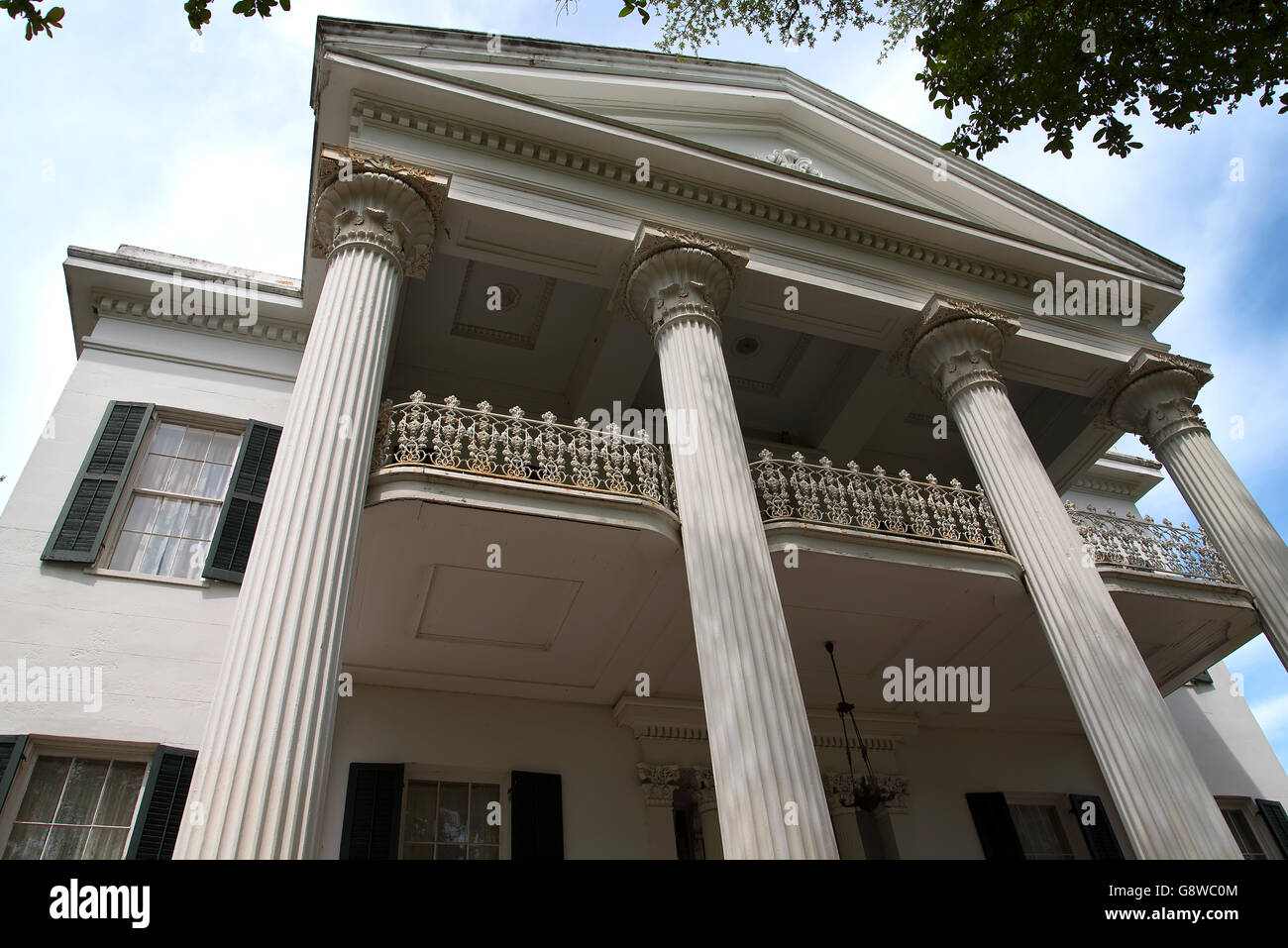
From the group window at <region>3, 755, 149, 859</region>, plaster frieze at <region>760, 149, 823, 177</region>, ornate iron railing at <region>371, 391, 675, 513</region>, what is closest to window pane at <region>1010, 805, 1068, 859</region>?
ornate iron railing at <region>371, 391, 675, 513</region>

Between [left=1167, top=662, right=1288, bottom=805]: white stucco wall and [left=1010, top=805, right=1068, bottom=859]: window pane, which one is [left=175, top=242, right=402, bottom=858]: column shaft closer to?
[left=1010, top=805, right=1068, bottom=859]: window pane

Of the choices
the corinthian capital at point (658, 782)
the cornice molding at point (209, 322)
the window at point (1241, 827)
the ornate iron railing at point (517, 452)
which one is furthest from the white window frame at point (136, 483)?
the window at point (1241, 827)

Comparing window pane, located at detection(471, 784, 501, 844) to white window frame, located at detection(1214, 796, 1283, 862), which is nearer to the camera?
window pane, located at detection(471, 784, 501, 844)

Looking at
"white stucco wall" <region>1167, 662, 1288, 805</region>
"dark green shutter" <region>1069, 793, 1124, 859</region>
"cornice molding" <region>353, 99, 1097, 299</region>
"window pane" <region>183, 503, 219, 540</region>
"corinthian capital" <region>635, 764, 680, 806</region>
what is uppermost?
"cornice molding" <region>353, 99, 1097, 299</region>

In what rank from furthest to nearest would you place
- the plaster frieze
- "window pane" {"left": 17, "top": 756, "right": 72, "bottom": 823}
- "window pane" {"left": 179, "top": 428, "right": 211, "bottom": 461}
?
the plaster frieze
"window pane" {"left": 179, "top": 428, "right": 211, "bottom": 461}
"window pane" {"left": 17, "top": 756, "right": 72, "bottom": 823}

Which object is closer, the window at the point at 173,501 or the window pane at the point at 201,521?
the window at the point at 173,501

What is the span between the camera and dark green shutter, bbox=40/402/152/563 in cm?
751

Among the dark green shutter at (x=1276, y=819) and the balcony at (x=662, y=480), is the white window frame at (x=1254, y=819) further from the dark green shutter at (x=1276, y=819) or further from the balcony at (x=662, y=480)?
the balcony at (x=662, y=480)

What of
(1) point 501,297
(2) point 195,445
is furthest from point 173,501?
(1) point 501,297

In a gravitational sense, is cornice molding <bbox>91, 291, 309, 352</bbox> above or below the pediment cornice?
below

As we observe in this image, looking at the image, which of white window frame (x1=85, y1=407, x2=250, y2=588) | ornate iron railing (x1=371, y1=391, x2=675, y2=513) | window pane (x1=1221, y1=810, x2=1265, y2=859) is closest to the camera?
ornate iron railing (x1=371, y1=391, x2=675, y2=513)

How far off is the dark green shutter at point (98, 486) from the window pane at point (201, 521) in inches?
25.8

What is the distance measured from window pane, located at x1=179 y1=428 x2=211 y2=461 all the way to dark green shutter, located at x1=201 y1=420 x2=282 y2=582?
1.39 feet

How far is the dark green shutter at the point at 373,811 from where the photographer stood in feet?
24.3
